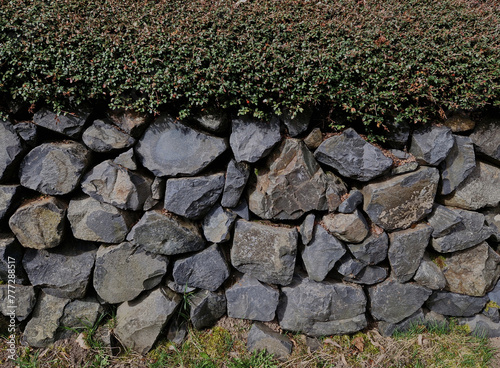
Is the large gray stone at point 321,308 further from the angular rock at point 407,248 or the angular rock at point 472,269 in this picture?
the angular rock at point 472,269

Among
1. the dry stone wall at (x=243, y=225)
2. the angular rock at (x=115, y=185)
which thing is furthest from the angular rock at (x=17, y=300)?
the angular rock at (x=115, y=185)

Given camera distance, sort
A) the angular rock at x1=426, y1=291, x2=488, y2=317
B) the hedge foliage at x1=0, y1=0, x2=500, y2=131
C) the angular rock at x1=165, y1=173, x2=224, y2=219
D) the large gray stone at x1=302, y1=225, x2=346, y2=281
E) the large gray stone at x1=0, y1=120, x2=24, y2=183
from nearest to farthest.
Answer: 1. the hedge foliage at x1=0, y1=0, x2=500, y2=131
2. the large gray stone at x1=0, y1=120, x2=24, y2=183
3. the angular rock at x1=165, y1=173, x2=224, y2=219
4. the large gray stone at x1=302, y1=225, x2=346, y2=281
5. the angular rock at x1=426, y1=291, x2=488, y2=317

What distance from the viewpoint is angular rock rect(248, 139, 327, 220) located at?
7.89 feet

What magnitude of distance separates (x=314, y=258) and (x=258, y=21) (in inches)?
73.2

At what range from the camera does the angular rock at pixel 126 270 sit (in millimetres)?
2592

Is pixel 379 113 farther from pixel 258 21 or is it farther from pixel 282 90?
pixel 258 21

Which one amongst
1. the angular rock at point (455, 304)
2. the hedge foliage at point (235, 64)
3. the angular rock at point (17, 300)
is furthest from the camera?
the angular rock at point (455, 304)

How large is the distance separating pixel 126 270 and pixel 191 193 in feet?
2.79

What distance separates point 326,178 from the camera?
2480mm

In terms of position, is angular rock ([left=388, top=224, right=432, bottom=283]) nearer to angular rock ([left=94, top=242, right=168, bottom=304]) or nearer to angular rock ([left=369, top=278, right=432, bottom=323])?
angular rock ([left=369, top=278, right=432, bottom=323])

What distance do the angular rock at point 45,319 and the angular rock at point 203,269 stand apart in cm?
99

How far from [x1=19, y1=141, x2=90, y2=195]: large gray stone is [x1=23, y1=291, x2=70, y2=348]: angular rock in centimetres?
96

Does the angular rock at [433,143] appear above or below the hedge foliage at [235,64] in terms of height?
below

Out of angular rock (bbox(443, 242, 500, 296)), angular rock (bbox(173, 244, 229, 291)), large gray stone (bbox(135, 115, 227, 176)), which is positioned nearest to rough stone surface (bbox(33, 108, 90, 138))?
large gray stone (bbox(135, 115, 227, 176))
